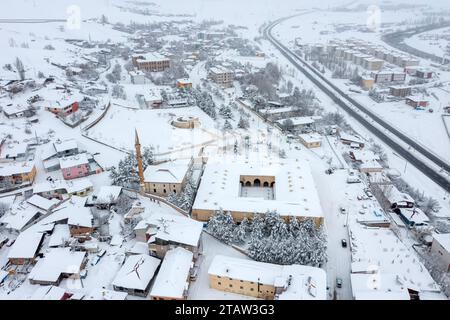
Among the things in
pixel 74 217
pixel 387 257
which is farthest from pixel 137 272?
pixel 387 257

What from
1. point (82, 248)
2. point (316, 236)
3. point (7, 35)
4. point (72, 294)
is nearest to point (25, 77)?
point (7, 35)

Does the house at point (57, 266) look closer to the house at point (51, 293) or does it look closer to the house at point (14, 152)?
the house at point (51, 293)

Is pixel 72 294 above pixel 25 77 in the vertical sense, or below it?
below

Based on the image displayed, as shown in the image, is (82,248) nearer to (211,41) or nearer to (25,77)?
(25,77)

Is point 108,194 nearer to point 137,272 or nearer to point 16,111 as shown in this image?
point 137,272

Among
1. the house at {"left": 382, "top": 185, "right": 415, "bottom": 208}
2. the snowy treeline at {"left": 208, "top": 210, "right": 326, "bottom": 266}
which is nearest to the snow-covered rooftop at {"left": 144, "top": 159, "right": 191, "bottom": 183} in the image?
the snowy treeline at {"left": 208, "top": 210, "right": 326, "bottom": 266}

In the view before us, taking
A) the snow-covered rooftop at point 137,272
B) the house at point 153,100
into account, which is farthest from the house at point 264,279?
the house at point 153,100
